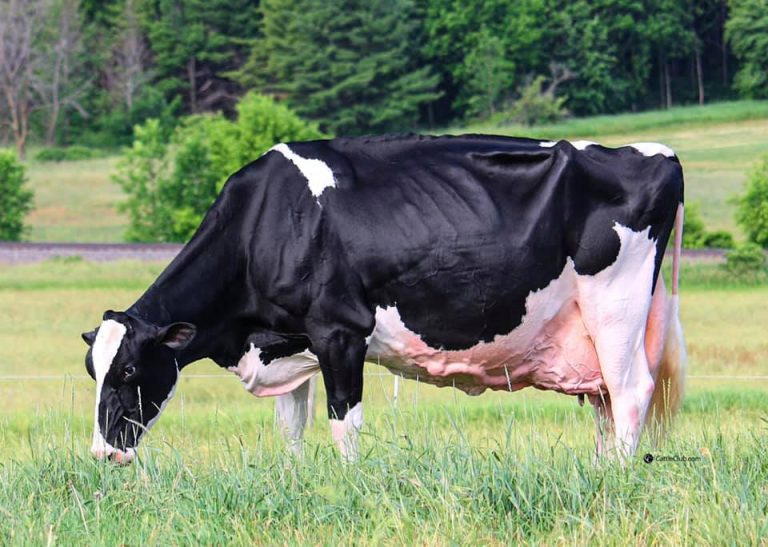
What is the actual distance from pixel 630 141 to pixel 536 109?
724 cm

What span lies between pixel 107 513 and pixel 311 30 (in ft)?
248

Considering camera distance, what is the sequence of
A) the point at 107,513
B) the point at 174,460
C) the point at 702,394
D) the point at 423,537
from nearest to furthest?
the point at 423,537
the point at 107,513
the point at 174,460
the point at 702,394

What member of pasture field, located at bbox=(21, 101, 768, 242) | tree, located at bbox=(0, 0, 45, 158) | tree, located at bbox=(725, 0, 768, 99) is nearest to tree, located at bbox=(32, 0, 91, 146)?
tree, located at bbox=(0, 0, 45, 158)

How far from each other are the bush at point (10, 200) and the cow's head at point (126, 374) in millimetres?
49186

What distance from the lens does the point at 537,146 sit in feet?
31.0

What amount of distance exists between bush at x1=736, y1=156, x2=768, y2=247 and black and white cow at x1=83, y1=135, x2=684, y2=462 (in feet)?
135

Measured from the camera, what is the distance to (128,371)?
8.63 metres

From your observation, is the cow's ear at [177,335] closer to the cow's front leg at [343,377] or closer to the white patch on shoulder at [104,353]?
the white patch on shoulder at [104,353]

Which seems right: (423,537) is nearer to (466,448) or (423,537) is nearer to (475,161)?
(466,448)

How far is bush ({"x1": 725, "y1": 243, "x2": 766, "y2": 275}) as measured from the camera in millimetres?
38781

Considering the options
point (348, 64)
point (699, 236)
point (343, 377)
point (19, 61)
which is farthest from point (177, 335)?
point (19, 61)

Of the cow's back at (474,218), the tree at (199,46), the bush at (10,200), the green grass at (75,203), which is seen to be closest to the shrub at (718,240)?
the green grass at (75,203)

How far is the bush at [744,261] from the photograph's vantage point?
38781mm

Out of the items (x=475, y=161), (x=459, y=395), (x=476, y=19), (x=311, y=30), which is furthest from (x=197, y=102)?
(x=475, y=161)
